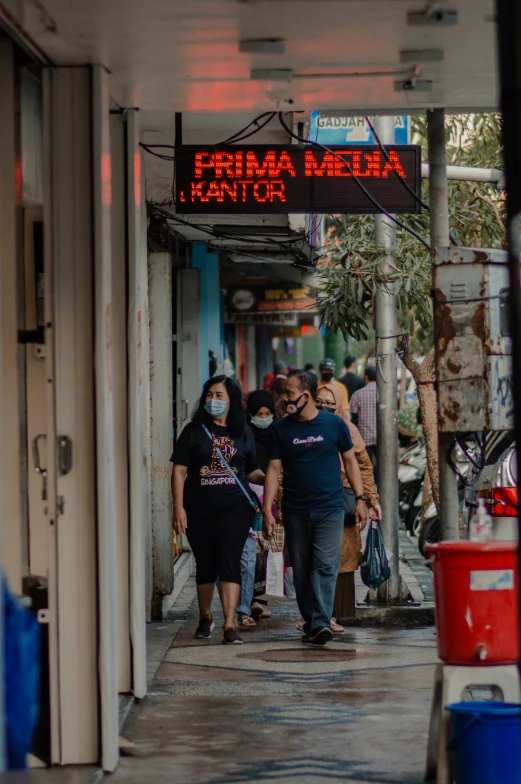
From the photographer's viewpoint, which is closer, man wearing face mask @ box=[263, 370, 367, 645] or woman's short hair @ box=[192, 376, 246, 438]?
man wearing face mask @ box=[263, 370, 367, 645]

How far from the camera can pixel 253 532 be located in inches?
425

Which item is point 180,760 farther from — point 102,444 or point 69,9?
point 69,9

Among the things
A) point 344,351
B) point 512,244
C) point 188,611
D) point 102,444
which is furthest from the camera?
point 344,351

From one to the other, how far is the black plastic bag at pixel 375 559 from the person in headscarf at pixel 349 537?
8 centimetres

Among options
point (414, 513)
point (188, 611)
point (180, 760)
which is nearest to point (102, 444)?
point (180, 760)

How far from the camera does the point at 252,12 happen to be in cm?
575

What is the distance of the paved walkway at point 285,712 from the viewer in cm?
640

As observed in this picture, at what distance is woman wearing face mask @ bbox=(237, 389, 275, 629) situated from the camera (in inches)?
423

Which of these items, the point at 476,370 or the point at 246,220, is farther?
the point at 246,220

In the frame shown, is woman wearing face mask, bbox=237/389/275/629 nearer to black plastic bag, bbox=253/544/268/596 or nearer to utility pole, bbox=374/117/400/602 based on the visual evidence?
black plastic bag, bbox=253/544/268/596

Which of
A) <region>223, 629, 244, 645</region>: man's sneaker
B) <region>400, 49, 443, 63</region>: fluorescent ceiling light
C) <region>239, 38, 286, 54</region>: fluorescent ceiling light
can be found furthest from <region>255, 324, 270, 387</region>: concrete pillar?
<region>239, 38, 286, 54</region>: fluorescent ceiling light

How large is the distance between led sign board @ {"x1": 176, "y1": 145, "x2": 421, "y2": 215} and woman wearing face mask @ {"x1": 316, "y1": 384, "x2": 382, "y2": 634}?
2.10 m

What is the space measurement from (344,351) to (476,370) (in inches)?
975

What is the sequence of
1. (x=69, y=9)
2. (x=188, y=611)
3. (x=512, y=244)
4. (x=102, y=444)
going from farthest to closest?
(x=188, y=611)
(x=102, y=444)
(x=69, y=9)
(x=512, y=244)
